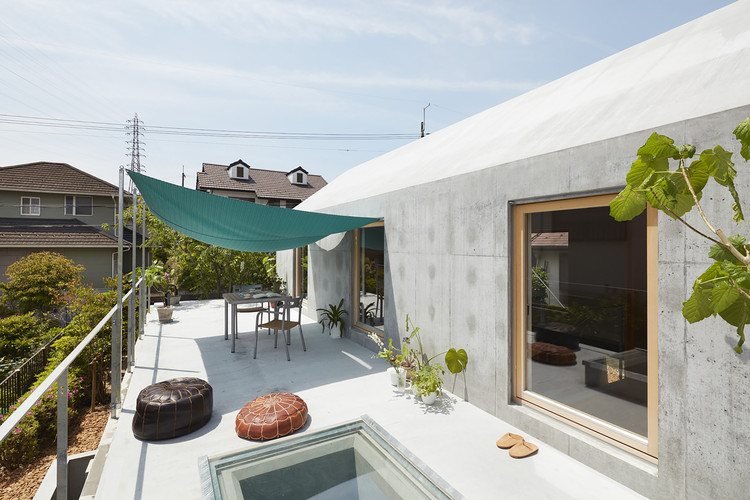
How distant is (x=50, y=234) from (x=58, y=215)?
→ 2.10 m

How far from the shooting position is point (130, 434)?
146 inches

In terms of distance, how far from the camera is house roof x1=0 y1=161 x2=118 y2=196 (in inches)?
726

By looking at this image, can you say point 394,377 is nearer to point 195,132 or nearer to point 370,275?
point 370,275

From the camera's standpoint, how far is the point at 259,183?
84.7 ft

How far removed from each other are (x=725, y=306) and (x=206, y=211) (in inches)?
207

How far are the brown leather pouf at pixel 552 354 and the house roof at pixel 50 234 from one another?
20.2m

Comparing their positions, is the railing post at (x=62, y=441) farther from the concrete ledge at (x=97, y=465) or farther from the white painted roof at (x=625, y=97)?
the white painted roof at (x=625, y=97)

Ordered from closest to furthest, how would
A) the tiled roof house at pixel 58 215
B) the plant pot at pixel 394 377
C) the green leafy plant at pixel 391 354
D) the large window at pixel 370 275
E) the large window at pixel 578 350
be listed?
the large window at pixel 578 350 → the plant pot at pixel 394 377 → the green leafy plant at pixel 391 354 → the large window at pixel 370 275 → the tiled roof house at pixel 58 215

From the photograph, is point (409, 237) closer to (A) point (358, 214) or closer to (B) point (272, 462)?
(A) point (358, 214)

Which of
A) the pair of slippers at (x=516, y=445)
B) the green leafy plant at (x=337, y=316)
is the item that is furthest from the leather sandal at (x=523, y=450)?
the green leafy plant at (x=337, y=316)

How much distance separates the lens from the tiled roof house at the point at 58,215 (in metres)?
17.2

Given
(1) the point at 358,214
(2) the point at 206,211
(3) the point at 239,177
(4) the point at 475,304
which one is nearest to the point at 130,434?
(2) the point at 206,211

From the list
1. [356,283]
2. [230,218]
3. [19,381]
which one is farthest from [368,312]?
[19,381]

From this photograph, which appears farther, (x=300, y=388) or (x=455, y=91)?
(x=455, y=91)
